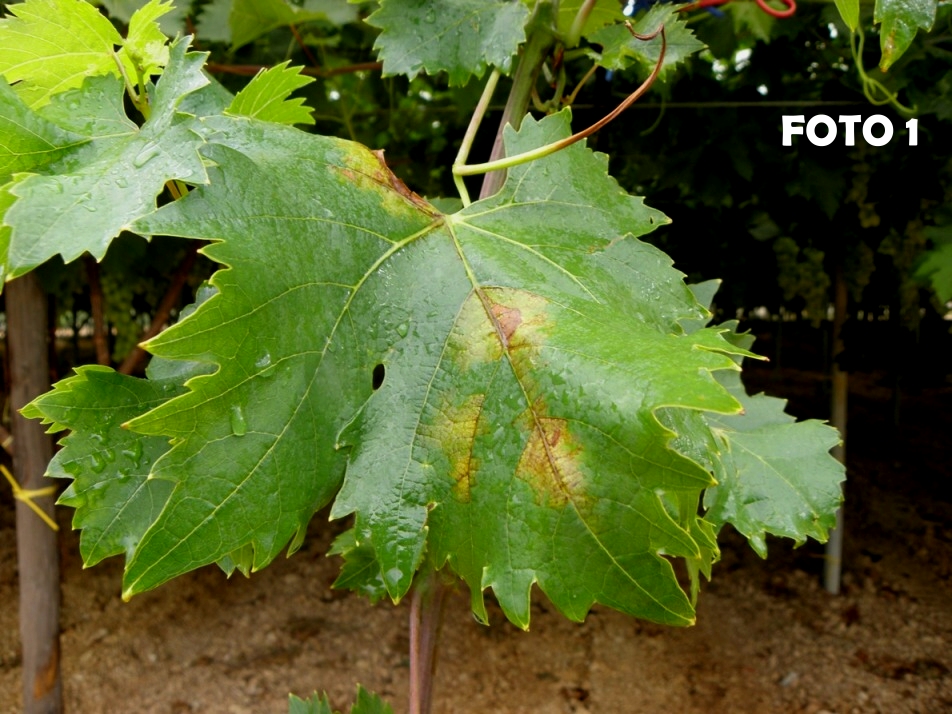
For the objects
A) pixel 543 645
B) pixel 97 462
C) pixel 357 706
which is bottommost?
pixel 543 645

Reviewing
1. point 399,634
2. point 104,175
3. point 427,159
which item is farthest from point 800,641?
point 104,175

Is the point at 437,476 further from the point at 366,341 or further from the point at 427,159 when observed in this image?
the point at 427,159

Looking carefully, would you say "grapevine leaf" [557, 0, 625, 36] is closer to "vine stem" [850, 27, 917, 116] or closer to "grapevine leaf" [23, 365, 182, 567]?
"vine stem" [850, 27, 917, 116]

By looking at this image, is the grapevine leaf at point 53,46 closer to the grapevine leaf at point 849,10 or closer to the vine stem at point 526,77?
the vine stem at point 526,77

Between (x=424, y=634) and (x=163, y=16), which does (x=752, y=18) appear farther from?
(x=424, y=634)

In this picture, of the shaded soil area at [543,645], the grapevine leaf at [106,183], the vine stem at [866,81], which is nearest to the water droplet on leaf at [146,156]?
the grapevine leaf at [106,183]

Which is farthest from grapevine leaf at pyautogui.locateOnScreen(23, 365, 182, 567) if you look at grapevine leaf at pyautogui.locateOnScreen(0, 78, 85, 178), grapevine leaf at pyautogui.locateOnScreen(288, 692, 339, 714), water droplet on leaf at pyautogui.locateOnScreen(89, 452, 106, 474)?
grapevine leaf at pyautogui.locateOnScreen(288, 692, 339, 714)

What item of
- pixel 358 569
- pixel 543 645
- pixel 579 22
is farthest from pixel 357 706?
pixel 543 645
